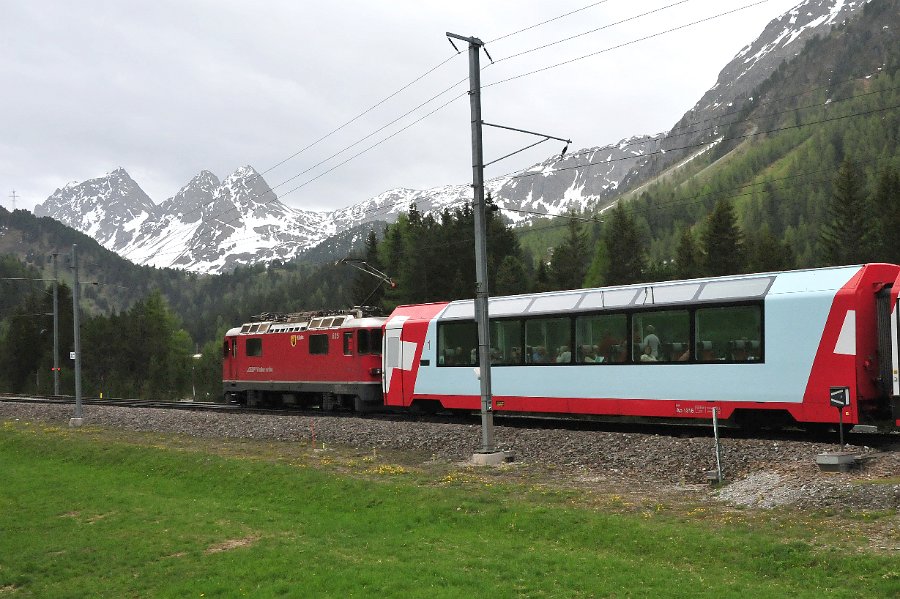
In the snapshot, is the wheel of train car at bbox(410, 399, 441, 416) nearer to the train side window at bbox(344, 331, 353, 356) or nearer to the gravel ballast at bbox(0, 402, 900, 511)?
the gravel ballast at bbox(0, 402, 900, 511)

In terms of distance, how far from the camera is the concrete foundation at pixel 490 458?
19578mm

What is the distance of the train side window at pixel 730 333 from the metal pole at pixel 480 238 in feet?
17.7

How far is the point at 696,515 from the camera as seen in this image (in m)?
13.3

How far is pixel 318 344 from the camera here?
36000 millimetres

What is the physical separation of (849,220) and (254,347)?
60147 millimetres

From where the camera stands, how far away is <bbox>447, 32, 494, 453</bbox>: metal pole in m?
20.2

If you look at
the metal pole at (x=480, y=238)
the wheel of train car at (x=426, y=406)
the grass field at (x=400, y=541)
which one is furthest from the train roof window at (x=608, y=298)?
the wheel of train car at (x=426, y=406)

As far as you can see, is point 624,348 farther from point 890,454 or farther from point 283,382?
point 283,382

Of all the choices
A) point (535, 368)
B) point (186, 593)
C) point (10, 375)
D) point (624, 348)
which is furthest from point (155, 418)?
point (10, 375)

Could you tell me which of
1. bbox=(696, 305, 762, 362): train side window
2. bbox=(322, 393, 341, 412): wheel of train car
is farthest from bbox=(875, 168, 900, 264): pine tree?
bbox=(696, 305, 762, 362): train side window

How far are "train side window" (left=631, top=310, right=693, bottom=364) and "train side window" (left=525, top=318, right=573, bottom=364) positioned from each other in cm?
230

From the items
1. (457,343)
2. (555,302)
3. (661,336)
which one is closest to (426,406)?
(457,343)

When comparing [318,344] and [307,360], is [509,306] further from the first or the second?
[307,360]

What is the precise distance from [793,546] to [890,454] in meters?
6.91
